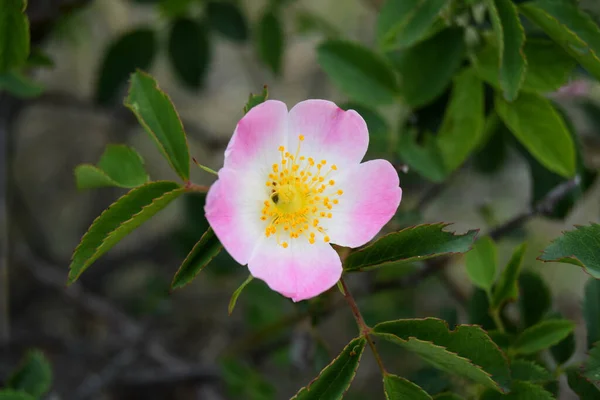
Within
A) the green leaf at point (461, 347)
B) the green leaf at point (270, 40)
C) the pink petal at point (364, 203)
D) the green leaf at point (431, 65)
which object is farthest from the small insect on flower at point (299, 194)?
the green leaf at point (270, 40)

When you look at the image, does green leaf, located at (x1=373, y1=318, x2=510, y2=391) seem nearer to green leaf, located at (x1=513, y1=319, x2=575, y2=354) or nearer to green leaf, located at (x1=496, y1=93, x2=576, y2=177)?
green leaf, located at (x1=513, y1=319, x2=575, y2=354)

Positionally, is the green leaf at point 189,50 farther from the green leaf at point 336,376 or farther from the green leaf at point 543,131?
the green leaf at point 336,376

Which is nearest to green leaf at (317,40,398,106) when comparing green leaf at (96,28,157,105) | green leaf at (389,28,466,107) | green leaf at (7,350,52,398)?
green leaf at (389,28,466,107)

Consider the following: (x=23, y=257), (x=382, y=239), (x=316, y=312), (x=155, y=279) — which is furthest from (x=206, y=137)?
(x=382, y=239)

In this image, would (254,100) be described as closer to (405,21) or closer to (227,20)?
(405,21)

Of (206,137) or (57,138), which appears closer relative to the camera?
(206,137)

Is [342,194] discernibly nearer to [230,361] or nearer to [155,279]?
[230,361]
